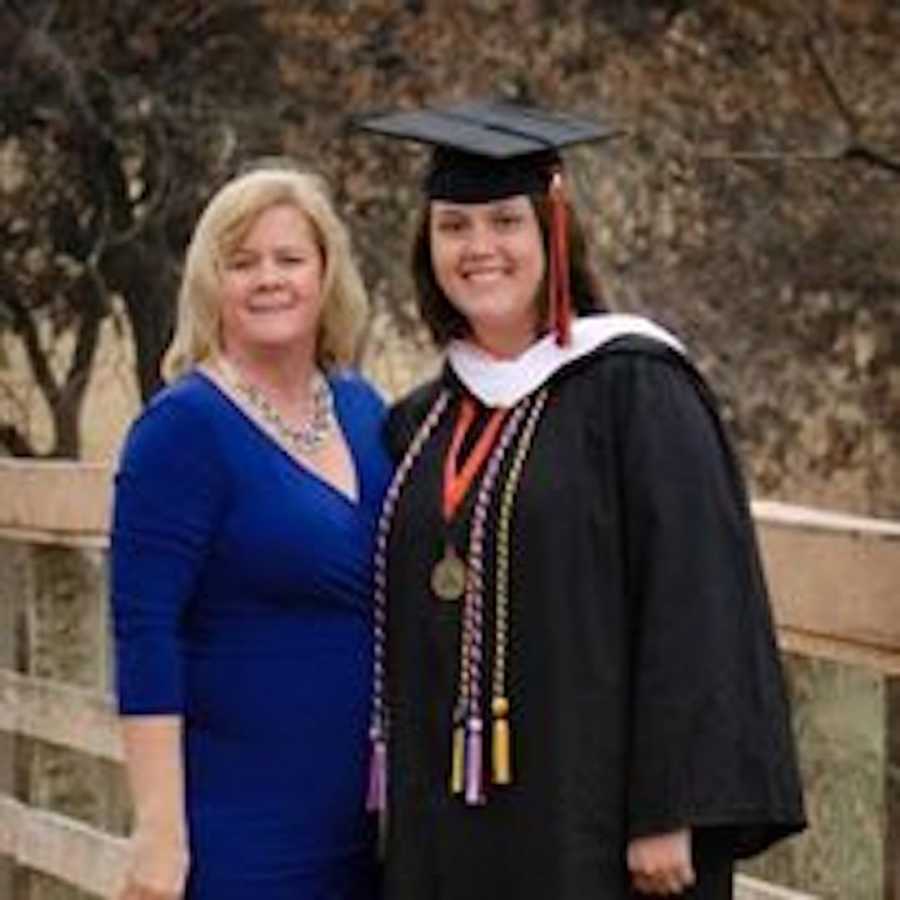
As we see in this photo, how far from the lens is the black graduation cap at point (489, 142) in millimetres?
3670

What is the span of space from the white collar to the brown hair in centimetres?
3

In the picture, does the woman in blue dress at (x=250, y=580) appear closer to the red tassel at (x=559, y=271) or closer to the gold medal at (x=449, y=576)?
the gold medal at (x=449, y=576)

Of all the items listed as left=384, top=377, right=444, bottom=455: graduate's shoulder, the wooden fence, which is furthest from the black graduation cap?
the wooden fence

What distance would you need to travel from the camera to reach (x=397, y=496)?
3748mm

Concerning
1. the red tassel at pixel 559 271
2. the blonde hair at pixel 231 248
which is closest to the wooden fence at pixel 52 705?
the blonde hair at pixel 231 248

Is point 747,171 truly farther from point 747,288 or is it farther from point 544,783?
point 544,783

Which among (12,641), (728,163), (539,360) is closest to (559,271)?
(539,360)

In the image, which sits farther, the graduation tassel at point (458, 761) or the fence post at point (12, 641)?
the fence post at point (12, 641)

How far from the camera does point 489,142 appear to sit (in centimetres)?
372

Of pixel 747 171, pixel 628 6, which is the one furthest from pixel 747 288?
pixel 628 6

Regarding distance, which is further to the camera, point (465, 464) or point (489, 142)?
point (489, 142)

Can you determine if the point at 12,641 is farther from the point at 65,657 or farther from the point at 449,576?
the point at 449,576

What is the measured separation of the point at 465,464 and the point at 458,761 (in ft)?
1.23

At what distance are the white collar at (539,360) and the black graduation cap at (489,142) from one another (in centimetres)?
21
